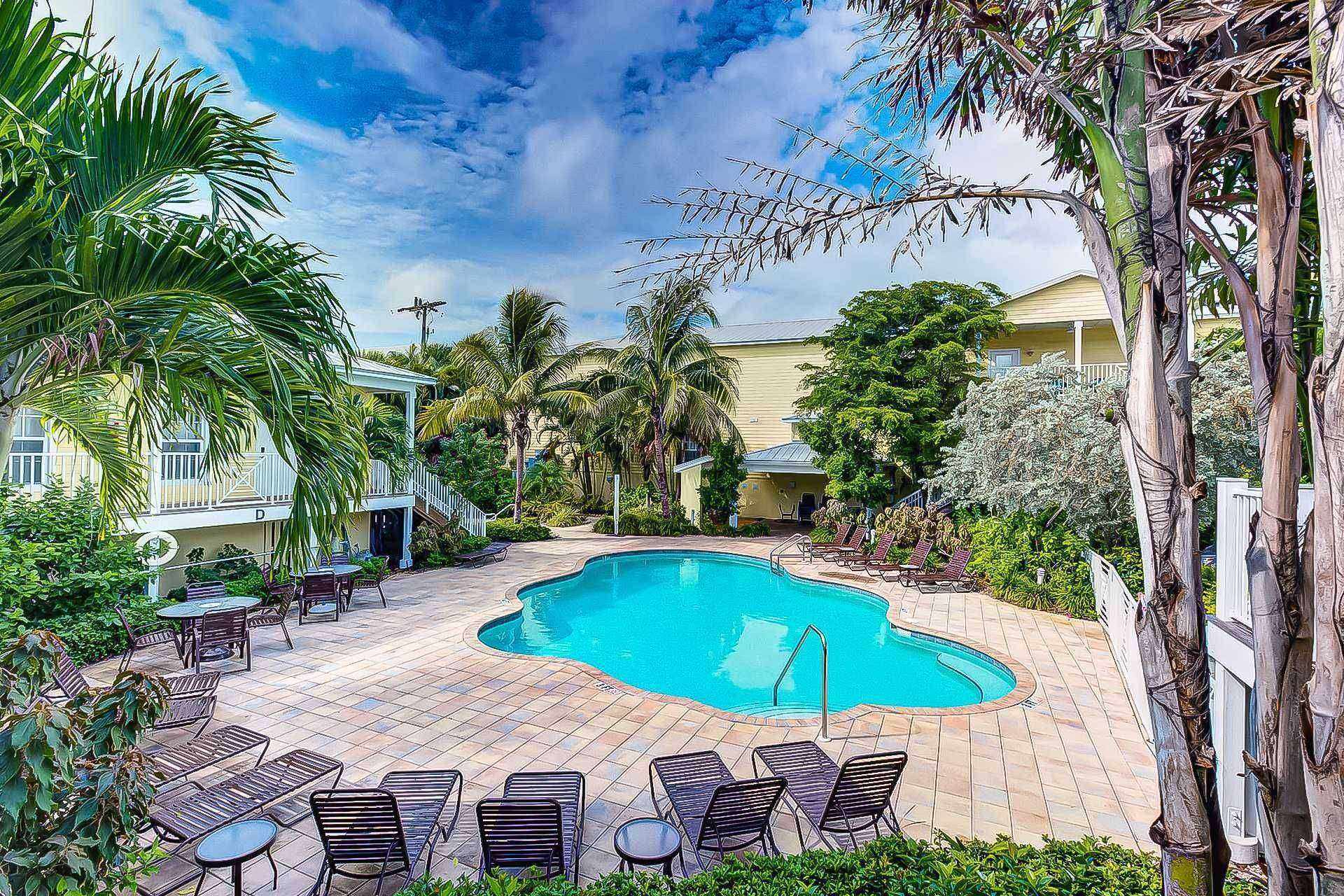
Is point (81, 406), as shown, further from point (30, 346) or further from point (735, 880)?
point (735, 880)

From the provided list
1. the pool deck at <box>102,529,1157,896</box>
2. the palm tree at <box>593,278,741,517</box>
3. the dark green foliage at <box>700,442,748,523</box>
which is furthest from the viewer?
the dark green foliage at <box>700,442,748,523</box>

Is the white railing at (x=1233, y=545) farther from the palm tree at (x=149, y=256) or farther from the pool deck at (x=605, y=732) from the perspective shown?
the palm tree at (x=149, y=256)

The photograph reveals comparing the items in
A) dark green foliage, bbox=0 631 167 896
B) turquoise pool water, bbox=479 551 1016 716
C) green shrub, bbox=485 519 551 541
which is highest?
dark green foliage, bbox=0 631 167 896

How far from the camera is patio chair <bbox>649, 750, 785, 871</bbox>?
14.2 ft

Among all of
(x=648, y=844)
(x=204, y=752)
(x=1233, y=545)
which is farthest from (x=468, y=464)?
(x=1233, y=545)

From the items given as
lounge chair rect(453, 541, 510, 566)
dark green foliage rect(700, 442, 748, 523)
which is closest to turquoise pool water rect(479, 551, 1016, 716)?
lounge chair rect(453, 541, 510, 566)

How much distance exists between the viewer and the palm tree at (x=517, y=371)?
19953mm

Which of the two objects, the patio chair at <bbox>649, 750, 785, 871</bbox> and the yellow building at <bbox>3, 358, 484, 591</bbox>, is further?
the yellow building at <bbox>3, 358, 484, 591</bbox>

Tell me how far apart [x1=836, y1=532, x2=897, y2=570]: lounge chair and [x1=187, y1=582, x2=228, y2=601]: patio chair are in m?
12.9

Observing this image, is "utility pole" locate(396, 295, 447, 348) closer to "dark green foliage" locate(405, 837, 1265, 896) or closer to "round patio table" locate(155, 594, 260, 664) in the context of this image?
"round patio table" locate(155, 594, 260, 664)

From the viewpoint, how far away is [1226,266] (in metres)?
2.11

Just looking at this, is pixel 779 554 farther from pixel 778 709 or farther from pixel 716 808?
pixel 716 808

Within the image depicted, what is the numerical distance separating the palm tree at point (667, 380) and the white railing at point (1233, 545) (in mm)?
16109

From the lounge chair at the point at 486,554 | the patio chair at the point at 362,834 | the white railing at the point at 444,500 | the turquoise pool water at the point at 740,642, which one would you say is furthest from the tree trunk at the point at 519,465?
the patio chair at the point at 362,834
